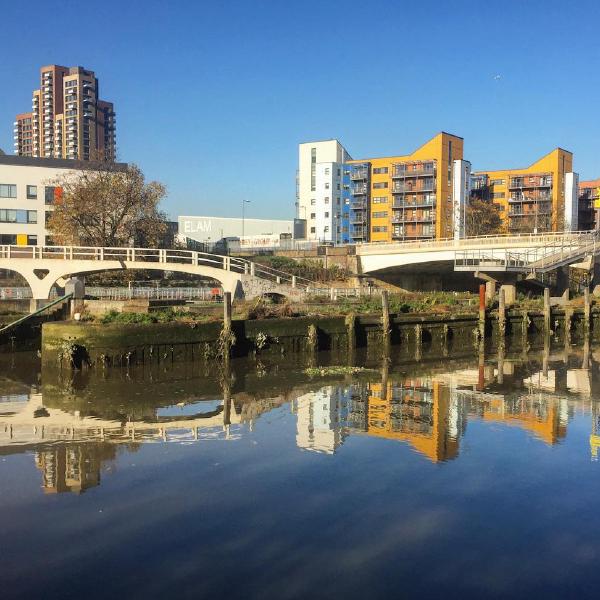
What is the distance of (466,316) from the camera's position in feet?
123

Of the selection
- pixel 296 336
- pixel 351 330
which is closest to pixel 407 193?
pixel 351 330

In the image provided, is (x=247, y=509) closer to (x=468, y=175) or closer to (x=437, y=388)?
(x=437, y=388)

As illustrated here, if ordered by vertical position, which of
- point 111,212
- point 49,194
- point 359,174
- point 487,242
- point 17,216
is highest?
point 359,174

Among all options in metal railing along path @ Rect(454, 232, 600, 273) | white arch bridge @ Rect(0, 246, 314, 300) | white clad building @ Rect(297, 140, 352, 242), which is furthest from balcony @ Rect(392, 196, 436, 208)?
white arch bridge @ Rect(0, 246, 314, 300)

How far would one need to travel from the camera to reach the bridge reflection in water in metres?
15.0

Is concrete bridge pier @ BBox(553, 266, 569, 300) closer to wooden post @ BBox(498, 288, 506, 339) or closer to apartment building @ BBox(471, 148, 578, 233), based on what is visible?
wooden post @ BBox(498, 288, 506, 339)

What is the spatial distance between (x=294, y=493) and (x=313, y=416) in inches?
252

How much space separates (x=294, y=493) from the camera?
12.2 metres

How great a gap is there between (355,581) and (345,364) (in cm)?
1987

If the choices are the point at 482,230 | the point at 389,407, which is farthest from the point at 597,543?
the point at 482,230

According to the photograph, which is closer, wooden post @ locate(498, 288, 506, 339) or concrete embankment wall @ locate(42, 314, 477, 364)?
concrete embankment wall @ locate(42, 314, 477, 364)

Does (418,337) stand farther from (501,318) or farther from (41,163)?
(41,163)

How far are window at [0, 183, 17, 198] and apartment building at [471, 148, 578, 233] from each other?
6724 cm

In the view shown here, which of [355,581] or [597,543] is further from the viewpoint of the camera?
[597,543]
